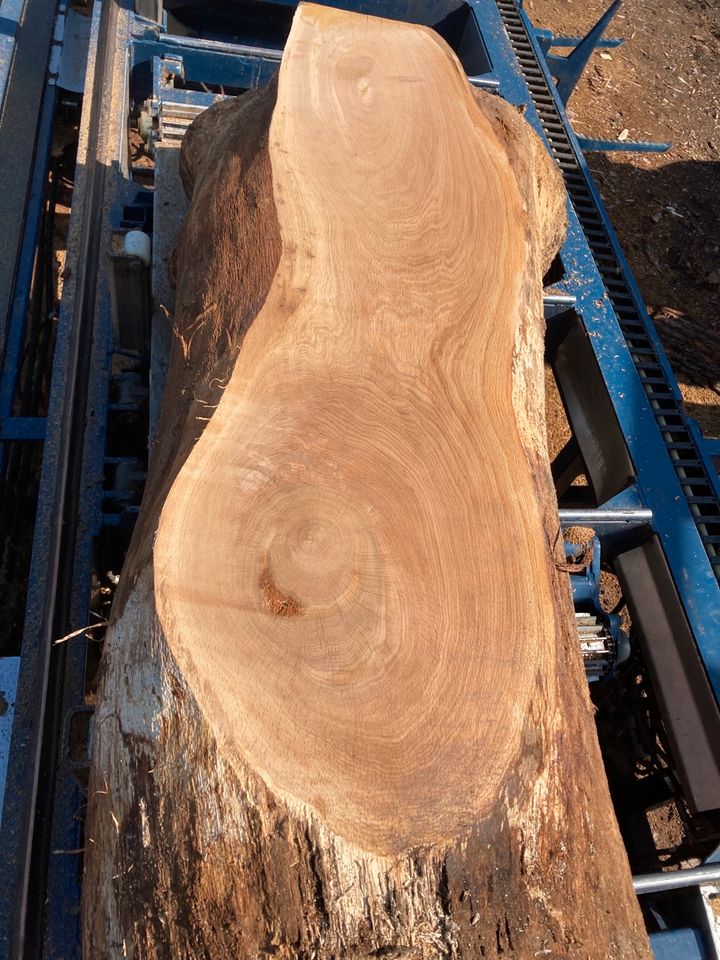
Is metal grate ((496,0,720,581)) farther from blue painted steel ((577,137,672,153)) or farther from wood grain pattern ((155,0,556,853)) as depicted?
wood grain pattern ((155,0,556,853))

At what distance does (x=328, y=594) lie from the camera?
107cm

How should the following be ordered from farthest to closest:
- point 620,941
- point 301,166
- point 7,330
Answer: point 7,330, point 301,166, point 620,941

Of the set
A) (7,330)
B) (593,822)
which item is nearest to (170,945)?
(593,822)

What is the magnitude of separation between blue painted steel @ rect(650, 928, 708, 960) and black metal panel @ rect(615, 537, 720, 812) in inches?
13.8

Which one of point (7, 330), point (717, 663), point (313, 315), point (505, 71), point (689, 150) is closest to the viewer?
point (313, 315)

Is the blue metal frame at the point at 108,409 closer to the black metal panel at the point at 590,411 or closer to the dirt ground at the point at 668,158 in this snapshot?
the black metal panel at the point at 590,411

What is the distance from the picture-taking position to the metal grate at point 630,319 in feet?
6.96

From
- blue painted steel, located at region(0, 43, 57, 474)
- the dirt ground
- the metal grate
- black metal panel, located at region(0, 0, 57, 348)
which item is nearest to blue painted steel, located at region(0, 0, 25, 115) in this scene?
black metal panel, located at region(0, 0, 57, 348)

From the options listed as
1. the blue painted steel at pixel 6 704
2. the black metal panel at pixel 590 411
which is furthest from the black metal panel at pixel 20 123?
the black metal panel at pixel 590 411

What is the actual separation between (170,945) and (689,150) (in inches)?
229

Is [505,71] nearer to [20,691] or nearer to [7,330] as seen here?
[7,330]

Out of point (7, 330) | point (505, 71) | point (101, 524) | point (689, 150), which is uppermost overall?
point (689, 150)

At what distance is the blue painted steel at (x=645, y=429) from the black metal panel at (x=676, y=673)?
32 mm

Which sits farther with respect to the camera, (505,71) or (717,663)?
(505,71)
